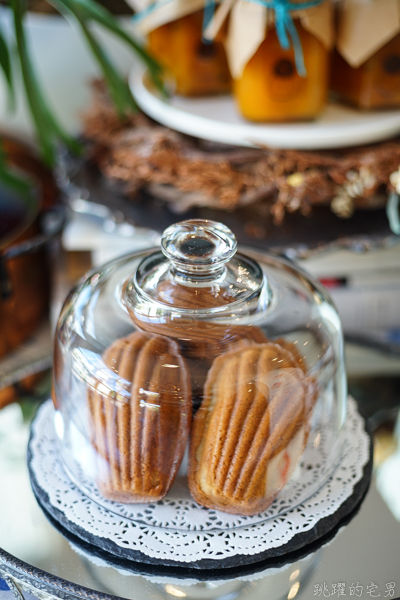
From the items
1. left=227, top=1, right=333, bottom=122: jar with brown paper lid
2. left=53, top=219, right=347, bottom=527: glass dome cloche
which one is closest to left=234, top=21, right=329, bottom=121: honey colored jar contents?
left=227, top=1, right=333, bottom=122: jar with brown paper lid

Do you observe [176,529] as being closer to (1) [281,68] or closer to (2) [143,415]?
(2) [143,415]

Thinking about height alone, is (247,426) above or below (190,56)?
below

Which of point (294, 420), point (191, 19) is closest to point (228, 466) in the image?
point (294, 420)

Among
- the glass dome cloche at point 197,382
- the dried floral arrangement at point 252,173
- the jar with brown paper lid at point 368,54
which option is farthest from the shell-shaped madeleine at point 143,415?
the jar with brown paper lid at point 368,54

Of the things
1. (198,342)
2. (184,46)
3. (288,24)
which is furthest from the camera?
(184,46)

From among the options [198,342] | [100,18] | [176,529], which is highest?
[100,18]

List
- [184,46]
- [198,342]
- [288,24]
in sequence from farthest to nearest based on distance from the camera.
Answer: [184,46] → [288,24] → [198,342]

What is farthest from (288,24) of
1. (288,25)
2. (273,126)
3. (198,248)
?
(198,248)
